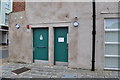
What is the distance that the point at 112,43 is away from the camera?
823cm

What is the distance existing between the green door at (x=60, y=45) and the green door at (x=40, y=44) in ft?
2.07

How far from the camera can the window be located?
820 cm

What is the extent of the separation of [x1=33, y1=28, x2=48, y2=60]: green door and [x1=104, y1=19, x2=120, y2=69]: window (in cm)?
344

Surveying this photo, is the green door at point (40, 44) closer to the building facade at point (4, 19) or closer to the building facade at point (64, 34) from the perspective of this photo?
the building facade at point (64, 34)

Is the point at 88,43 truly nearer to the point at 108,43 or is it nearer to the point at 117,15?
the point at 108,43

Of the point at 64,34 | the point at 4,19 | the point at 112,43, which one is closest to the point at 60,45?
the point at 64,34

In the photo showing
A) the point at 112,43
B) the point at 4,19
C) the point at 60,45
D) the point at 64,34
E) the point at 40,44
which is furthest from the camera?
the point at 4,19

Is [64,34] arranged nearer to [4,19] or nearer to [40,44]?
[40,44]

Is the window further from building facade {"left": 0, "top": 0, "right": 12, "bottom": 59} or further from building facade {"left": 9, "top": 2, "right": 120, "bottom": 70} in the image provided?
building facade {"left": 0, "top": 0, "right": 12, "bottom": 59}

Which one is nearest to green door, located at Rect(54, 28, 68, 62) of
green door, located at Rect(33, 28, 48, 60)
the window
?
green door, located at Rect(33, 28, 48, 60)

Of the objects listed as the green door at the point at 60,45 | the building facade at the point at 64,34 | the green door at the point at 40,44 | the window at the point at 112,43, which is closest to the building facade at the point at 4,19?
the building facade at the point at 64,34

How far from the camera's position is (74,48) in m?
8.66

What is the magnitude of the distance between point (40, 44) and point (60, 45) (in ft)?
4.22

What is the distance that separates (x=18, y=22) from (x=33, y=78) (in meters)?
4.73
